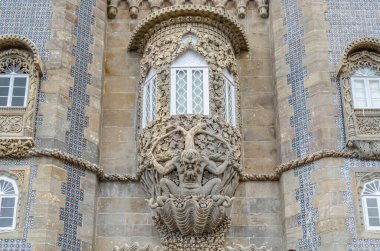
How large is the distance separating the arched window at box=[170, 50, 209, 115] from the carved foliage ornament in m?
2.87

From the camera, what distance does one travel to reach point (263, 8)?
16812 millimetres

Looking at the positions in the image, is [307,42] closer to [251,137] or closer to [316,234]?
[251,137]

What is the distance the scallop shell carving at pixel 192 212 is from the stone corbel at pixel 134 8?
5.06 metres

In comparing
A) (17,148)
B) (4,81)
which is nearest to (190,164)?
(17,148)

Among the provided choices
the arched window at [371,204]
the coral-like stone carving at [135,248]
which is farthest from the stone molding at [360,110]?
the coral-like stone carving at [135,248]

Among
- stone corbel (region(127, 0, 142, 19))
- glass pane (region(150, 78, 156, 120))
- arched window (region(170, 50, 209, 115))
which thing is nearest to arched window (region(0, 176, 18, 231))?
glass pane (region(150, 78, 156, 120))

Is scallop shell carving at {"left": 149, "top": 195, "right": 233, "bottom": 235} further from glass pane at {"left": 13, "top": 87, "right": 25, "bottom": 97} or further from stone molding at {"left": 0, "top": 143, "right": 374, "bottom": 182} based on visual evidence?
glass pane at {"left": 13, "top": 87, "right": 25, "bottom": 97}

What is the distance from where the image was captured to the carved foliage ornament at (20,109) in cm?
1396

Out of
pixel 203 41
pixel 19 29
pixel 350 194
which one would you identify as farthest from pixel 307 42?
pixel 19 29

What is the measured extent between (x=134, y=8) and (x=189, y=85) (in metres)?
2.91

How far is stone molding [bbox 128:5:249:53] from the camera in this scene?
613 inches

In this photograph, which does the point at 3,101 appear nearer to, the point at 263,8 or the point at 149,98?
the point at 149,98

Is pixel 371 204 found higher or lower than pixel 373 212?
higher

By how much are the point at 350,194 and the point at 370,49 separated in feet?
11.5
